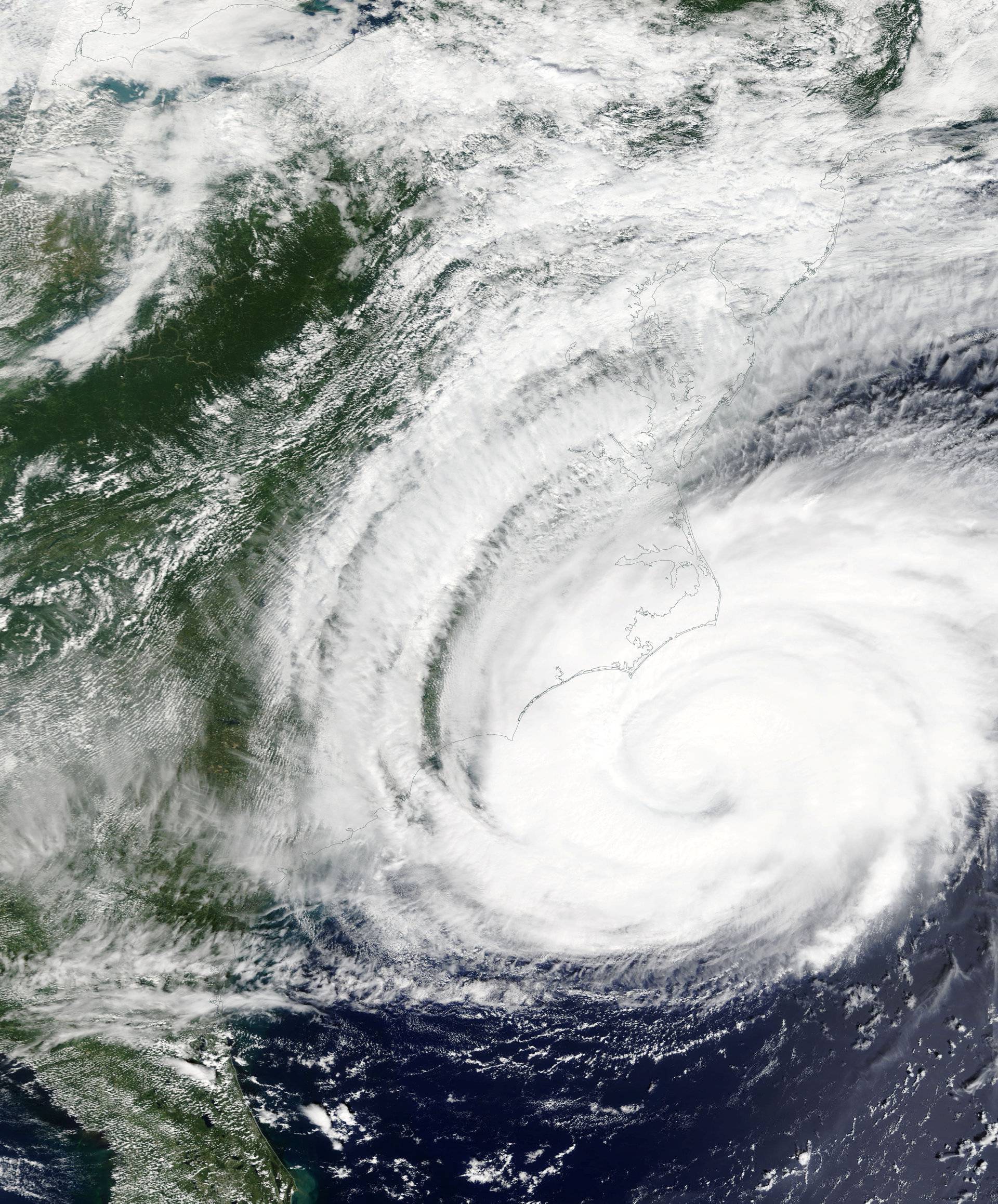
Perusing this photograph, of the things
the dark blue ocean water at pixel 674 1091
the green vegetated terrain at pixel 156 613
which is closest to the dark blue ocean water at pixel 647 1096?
the dark blue ocean water at pixel 674 1091

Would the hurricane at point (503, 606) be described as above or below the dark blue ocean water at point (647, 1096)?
above

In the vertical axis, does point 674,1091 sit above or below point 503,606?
below

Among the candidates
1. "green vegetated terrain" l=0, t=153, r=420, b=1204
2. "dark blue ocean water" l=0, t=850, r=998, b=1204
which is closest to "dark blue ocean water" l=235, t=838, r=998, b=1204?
"dark blue ocean water" l=0, t=850, r=998, b=1204

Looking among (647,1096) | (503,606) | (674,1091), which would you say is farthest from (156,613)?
(674,1091)

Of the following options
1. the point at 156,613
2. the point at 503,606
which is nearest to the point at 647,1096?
the point at 503,606

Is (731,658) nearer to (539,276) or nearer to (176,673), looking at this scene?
(539,276)

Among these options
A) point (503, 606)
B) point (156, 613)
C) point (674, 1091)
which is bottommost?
point (674, 1091)

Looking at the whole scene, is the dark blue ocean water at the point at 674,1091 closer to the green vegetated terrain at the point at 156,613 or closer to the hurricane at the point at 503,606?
the hurricane at the point at 503,606

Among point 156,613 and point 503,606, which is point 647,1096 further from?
point 156,613
